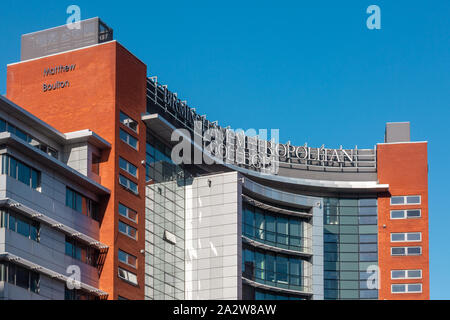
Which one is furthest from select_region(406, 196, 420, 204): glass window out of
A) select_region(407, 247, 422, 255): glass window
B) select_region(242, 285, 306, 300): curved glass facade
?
select_region(242, 285, 306, 300): curved glass facade

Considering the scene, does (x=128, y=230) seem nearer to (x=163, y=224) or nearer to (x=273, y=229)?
(x=163, y=224)

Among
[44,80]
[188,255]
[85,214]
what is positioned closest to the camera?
[85,214]

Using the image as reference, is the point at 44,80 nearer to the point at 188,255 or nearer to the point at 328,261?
the point at 188,255

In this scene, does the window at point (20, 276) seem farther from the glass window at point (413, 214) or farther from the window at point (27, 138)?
the glass window at point (413, 214)

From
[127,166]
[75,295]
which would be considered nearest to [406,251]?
[127,166]

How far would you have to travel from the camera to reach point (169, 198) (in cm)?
9731

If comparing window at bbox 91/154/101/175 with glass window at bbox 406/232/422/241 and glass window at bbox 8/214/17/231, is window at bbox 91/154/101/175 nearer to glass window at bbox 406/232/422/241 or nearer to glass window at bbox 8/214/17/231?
glass window at bbox 8/214/17/231

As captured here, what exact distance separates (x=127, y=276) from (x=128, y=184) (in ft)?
28.2

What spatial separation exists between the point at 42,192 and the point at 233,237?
28476mm

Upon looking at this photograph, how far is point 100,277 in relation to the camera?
83.0m

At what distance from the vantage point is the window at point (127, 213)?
283 ft

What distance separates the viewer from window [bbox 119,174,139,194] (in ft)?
285

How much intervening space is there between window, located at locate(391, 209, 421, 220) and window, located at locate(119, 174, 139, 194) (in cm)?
4839
